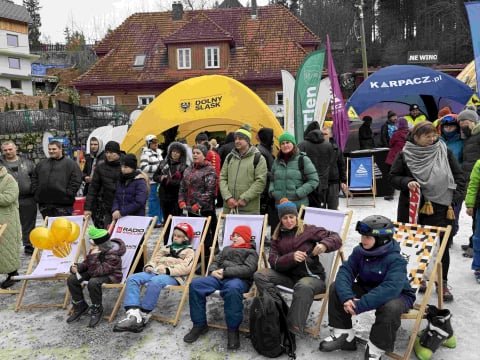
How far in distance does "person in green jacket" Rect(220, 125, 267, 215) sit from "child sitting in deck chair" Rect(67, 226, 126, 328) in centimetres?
158

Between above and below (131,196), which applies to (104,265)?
below

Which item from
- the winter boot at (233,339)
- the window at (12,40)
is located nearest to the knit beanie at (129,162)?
the winter boot at (233,339)

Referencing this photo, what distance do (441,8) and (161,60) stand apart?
2869 centimetres

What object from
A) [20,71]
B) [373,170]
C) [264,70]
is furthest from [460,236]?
[20,71]

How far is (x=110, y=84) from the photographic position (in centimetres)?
2441

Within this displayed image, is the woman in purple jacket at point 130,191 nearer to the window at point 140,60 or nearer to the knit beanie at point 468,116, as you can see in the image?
the knit beanie at point 468,116

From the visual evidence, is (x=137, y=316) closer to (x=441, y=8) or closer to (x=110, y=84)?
(x=110, y=84)

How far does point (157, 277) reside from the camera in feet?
12.9

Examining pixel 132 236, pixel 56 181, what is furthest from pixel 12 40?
pixel 132 236

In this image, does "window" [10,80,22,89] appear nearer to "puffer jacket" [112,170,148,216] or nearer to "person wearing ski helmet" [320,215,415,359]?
"puffer jacket" [112,170,148,216]

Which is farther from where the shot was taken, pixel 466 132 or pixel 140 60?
pixel 140 60

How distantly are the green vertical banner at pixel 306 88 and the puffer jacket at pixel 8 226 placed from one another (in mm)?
5582

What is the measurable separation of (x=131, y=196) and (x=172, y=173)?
1040 mm

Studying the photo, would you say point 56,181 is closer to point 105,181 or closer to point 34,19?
point 105,181
